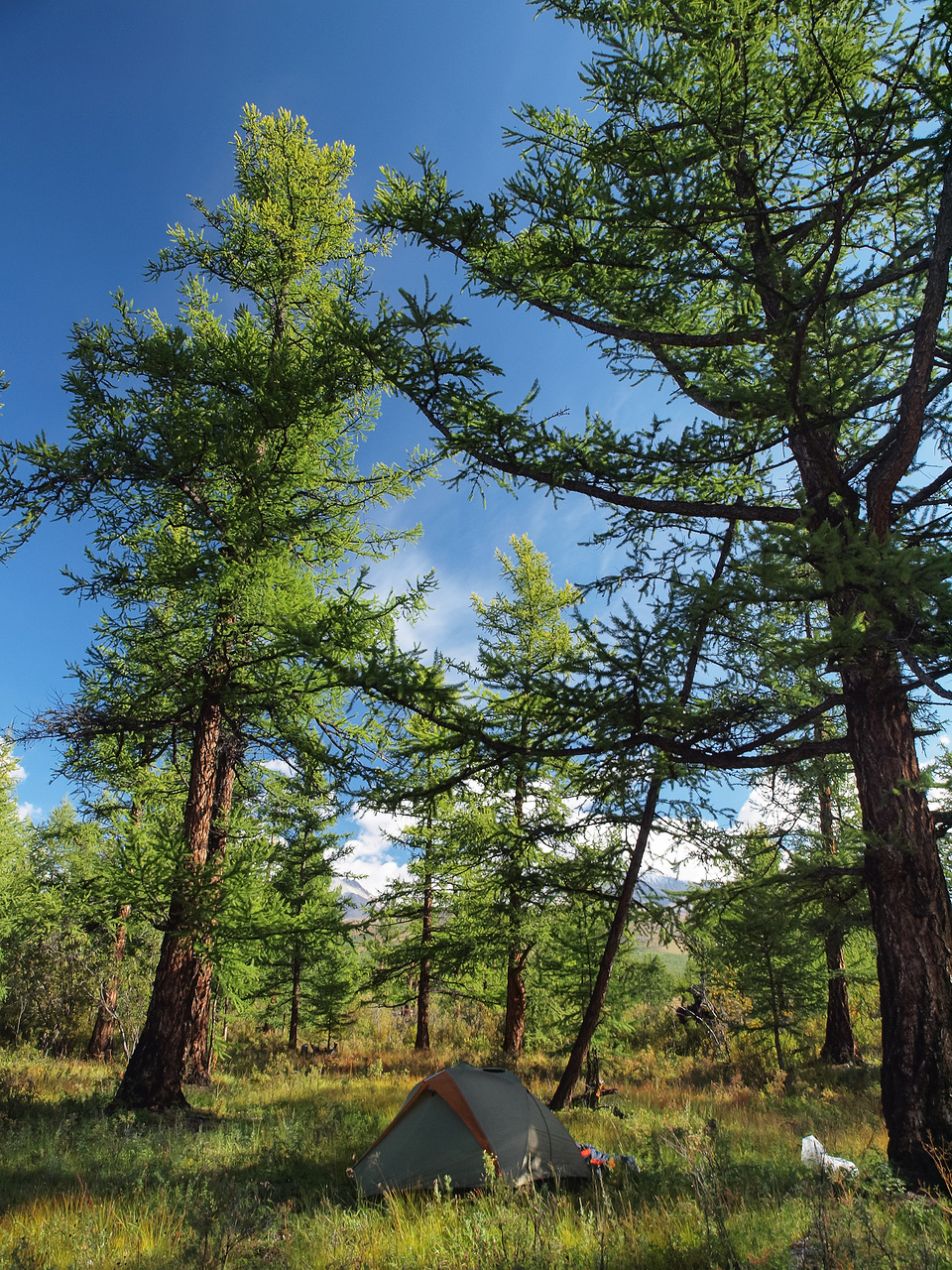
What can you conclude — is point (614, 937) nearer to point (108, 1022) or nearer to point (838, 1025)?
point (838, 1025)

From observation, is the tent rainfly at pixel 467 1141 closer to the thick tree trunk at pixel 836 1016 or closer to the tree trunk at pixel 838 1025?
the thick tree trunk at pixel 836 1016

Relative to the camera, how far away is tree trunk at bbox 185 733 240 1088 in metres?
8.26

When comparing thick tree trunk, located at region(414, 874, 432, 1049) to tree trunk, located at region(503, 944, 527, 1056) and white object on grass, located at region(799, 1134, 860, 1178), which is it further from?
white object on grass, located at region(799, 1134, 860, 1178)

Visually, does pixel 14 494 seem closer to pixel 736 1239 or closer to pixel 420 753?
pixel 420 753

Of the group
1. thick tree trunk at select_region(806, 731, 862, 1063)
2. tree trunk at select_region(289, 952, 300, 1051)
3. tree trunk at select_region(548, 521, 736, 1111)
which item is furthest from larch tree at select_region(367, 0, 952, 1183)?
tree trunk at select_region(289, 952, 300, 1051)

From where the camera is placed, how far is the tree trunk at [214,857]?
8258mm

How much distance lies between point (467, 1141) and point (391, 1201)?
1.28 metres

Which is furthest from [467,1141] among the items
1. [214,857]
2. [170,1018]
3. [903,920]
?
[903,920]

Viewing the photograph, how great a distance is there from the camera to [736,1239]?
4004 mm

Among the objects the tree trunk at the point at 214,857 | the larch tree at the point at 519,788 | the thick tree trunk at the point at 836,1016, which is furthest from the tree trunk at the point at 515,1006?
the thick tree trunk at the point at 836,1016

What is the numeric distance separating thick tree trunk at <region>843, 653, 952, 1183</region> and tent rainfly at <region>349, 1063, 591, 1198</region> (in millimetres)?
3319

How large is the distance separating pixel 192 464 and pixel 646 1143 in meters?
10.8

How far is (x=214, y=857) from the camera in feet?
27.3

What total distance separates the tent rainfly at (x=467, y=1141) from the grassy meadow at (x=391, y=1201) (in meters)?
0.22
